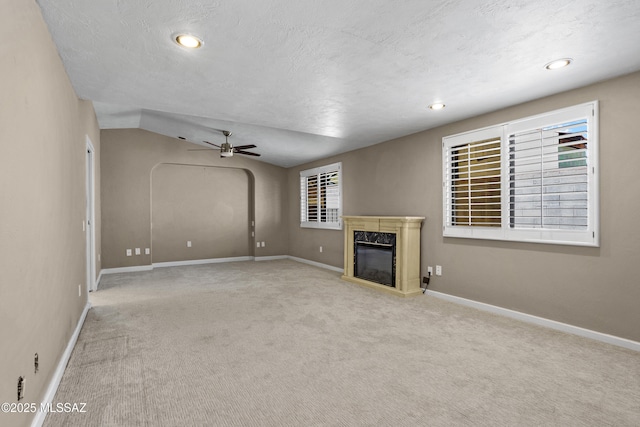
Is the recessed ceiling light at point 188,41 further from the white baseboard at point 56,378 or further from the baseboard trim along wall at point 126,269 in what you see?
the baseboard trim along wall at point 126,269

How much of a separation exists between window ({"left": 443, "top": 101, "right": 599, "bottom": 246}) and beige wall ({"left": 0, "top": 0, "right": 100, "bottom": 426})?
4145 millimetres

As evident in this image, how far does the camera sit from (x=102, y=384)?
228 centimetres

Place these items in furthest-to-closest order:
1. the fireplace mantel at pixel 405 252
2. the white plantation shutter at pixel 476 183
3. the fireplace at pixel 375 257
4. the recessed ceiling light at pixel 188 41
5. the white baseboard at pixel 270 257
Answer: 1. the white baseboard at pixel 270 257
2. the fireplace at pixel 375 257
3. the fireplace mantel at pixel 405 252
4. the white plantation shutter at pixel 476 183
5. the recessed ceiling light at pixel 188 41

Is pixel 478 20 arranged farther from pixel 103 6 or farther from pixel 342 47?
pixel 103 6

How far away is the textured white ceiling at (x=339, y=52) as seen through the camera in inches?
78.8

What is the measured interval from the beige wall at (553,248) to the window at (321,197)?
1.40 m

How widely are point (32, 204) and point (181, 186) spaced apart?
235 inches

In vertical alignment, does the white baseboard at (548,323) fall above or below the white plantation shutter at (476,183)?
below

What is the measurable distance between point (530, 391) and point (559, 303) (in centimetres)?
155

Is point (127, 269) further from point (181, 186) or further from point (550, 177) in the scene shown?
point (550, 177)

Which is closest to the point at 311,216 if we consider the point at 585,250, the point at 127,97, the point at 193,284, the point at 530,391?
the point at 193,284

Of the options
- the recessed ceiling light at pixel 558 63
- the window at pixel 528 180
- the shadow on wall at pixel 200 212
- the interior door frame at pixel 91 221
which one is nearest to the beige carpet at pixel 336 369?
the window at pixel 528 180

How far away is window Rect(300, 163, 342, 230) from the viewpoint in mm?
6762

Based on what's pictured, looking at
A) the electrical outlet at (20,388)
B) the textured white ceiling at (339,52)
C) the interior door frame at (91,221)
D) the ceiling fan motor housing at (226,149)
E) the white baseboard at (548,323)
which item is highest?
the textured white ceiling at (339,52)
